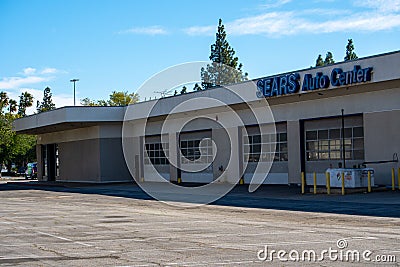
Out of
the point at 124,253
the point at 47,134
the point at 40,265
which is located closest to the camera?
the point at 40,265

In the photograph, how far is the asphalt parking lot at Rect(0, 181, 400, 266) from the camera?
11430 mm

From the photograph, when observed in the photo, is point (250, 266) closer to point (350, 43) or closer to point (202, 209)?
point (202, 209)

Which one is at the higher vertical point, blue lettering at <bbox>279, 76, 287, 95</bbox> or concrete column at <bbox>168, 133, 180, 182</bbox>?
blue lettering at <bbox>279, 76, 287, 95</bbox>

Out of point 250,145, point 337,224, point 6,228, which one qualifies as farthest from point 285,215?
point 250,145

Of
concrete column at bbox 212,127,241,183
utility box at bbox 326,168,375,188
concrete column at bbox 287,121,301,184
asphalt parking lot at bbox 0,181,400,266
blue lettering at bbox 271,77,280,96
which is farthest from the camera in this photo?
concrete column at bbox 212,127,241,183

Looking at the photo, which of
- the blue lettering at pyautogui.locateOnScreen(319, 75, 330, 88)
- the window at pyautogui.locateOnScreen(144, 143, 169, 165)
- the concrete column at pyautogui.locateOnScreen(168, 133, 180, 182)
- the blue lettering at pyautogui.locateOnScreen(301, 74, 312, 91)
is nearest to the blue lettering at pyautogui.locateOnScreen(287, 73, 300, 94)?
the blue lettering at pyautogui.locateOnScreen(301, 74, 312, 91)

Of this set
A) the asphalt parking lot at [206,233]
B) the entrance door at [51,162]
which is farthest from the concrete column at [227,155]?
the entrance door at [51,162]

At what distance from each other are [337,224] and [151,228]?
496 cm

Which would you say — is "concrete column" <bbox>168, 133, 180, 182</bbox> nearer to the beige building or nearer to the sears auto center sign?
the beige building

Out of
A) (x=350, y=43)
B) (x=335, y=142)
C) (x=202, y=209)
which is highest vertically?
(x=350, y=43)

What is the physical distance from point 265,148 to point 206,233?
2299cm

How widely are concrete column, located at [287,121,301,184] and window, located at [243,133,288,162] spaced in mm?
973

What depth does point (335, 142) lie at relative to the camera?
3328 centimetres

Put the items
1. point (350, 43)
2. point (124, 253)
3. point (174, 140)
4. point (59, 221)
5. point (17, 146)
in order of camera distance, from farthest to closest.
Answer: point (350, 43) → point (17, 146) → point (174, 140) → point (59, 221) → point (124, 253)
